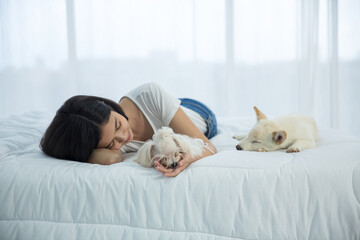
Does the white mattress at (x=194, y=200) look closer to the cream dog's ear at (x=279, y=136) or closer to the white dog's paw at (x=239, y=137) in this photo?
the cream dog's ear at (x=279, y=136)

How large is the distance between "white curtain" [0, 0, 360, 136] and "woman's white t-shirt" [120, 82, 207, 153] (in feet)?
7.33

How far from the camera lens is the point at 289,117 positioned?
4.99 feet

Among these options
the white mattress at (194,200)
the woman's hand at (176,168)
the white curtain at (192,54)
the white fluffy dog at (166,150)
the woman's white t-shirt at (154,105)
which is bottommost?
the white mattress at (194,200)

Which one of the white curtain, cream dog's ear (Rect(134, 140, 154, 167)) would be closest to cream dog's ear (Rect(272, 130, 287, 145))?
cream dog's ear (Rect(134, 140, 154, 167))


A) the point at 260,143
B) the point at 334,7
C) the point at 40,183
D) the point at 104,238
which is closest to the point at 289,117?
the point at 260,143

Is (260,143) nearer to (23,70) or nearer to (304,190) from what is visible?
(304,190)

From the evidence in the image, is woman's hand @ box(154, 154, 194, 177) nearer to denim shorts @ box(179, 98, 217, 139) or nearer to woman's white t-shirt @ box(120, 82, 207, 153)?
woman's white t-shirt @ box(120, 82, 207, 153)

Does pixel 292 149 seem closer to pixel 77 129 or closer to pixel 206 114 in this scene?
pixel 206 114

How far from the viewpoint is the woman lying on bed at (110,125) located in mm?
1257

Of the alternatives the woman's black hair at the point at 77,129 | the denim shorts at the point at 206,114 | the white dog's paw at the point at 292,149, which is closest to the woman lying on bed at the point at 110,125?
the woman's black hair at the point at 77,129

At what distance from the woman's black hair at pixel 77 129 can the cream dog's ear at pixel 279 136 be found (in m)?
0.71

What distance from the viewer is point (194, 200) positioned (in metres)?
1.09

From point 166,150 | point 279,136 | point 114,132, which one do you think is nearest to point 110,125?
point 114,132

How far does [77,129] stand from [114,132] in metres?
0.15
